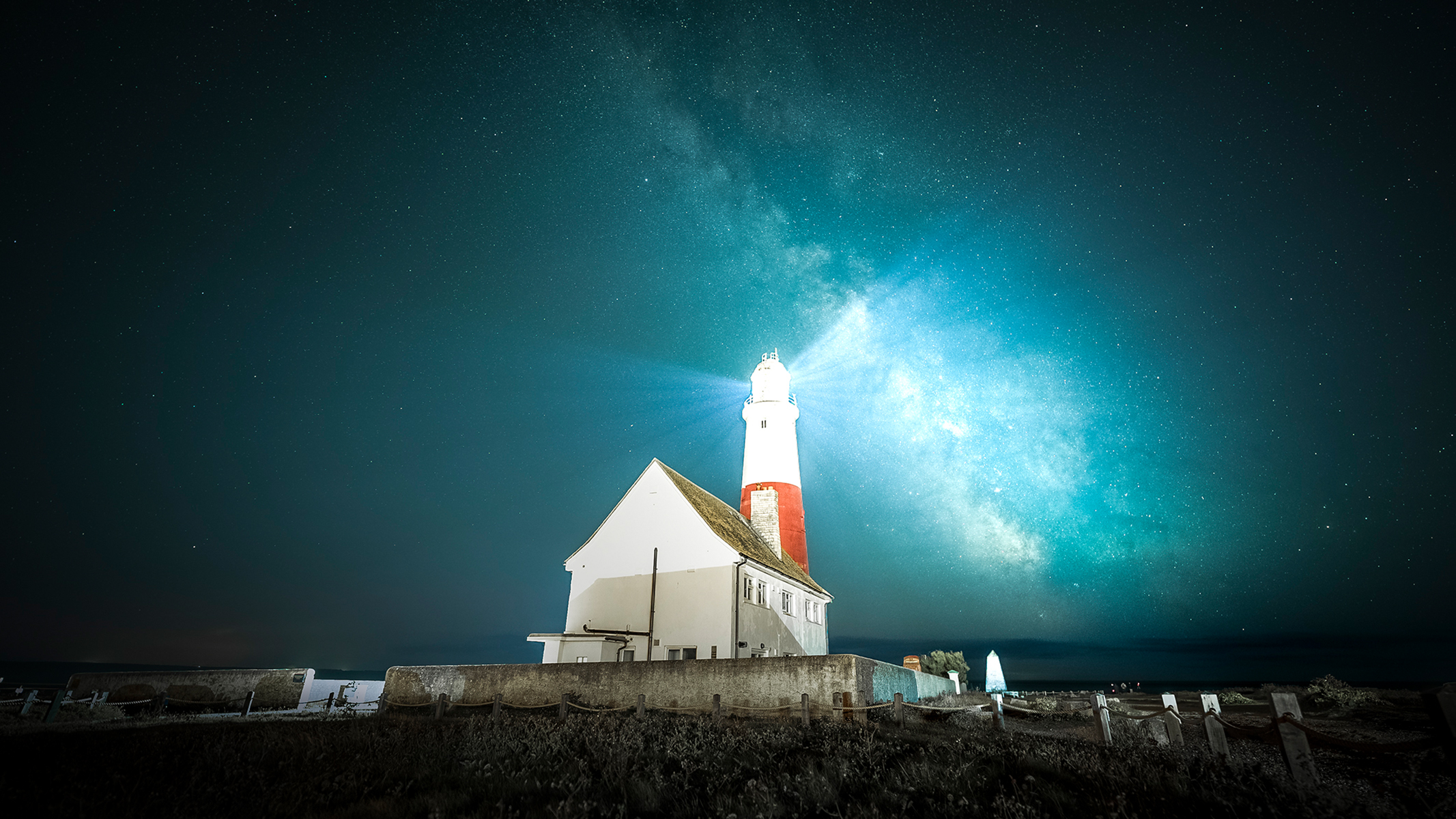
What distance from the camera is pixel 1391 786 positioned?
9.45m

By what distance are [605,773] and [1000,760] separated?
5.31 meters

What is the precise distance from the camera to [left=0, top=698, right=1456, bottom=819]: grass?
19.7 feet

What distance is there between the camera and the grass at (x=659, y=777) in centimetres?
602

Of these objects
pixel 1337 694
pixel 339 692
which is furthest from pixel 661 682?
pixel 1337 694

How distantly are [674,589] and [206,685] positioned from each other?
1720cm

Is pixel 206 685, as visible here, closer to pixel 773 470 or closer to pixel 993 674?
pixel 773 470

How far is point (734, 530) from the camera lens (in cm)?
2997

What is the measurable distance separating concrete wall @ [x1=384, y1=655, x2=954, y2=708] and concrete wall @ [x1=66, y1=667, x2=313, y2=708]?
16.6 ft

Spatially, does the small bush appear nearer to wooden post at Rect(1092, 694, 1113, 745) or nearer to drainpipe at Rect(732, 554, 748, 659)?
wooden post at Rect(1092, 694, 1113, 745)

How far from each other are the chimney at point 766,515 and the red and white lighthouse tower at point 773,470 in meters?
0.04

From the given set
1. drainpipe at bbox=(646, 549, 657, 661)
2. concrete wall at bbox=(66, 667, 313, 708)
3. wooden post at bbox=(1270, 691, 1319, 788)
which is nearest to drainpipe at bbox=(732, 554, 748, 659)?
drainpipe at bbox=(646, 549, 657, 661)

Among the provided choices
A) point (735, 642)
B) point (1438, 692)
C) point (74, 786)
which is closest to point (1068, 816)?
point (1438, 692)

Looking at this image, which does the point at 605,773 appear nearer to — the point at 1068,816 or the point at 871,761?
the point at 871,761

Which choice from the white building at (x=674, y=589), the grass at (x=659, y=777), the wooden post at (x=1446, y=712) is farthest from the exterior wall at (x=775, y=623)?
the wooden post at (x=1446, y=712)
